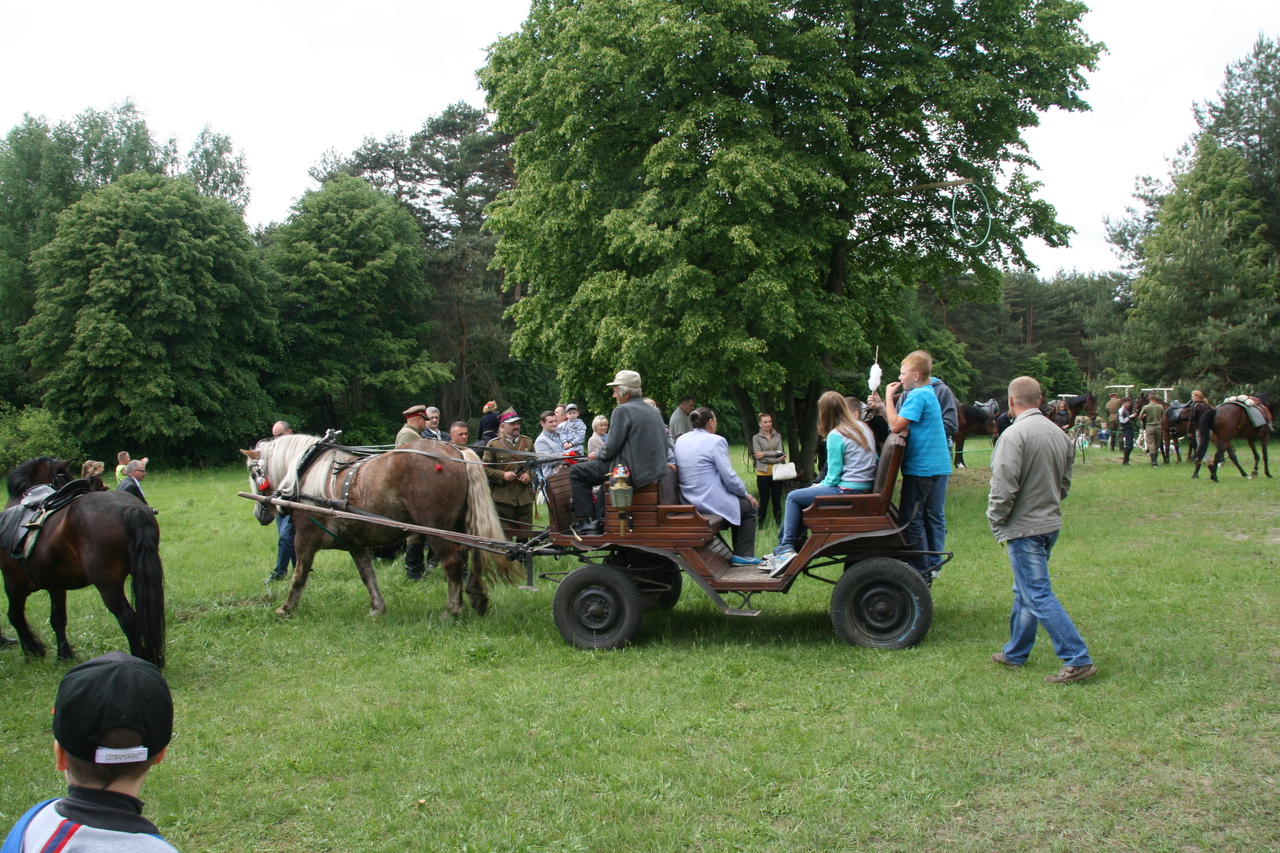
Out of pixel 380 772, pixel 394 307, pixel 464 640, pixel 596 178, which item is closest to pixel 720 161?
pixel 596 178

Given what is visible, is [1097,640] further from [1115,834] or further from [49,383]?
[49,383]

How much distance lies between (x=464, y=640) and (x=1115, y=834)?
495cm

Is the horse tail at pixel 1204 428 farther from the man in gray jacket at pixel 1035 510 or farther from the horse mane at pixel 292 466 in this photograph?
the horse mane at pixel 292 466

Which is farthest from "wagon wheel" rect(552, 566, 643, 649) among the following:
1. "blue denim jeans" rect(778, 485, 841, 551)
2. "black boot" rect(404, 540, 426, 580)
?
"black boot" rect(404, 540, 426, 580)

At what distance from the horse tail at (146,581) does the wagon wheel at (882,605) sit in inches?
187

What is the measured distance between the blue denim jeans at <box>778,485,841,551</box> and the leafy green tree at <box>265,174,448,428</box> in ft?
106

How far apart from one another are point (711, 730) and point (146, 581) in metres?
4.02

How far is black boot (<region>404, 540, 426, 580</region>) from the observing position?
10.1 meters

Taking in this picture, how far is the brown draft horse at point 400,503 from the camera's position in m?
8.12

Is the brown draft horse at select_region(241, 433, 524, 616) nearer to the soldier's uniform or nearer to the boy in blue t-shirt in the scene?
the soldier's uniform

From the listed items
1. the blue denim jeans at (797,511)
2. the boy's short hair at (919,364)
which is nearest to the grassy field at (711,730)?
the blue denim jeans at (797,511)

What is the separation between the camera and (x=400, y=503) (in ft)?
27.1

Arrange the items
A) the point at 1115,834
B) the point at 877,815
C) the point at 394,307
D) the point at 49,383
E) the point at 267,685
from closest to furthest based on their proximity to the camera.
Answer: the point at 1115,834, the point at 877,815, the point at 267,685, the point at 49,383, the point at 394,307

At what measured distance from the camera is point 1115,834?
3.54 m
